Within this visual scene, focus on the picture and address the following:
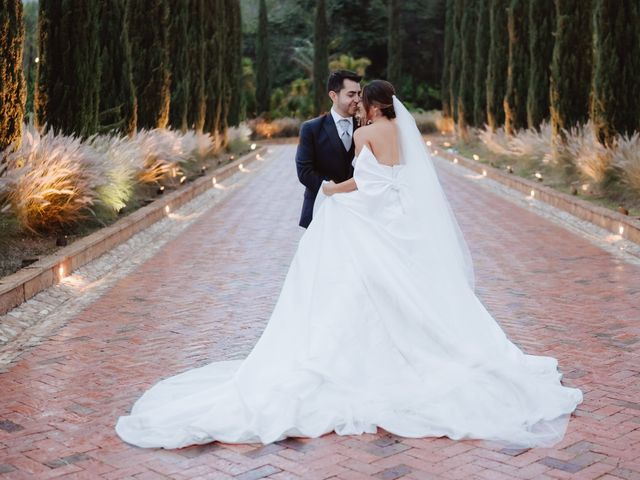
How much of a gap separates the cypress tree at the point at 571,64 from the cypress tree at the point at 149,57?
8.23 metres

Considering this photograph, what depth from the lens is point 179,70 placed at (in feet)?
79.5

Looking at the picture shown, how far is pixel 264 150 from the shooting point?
36.1m

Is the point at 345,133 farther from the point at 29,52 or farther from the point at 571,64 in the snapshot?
the point at 29,52

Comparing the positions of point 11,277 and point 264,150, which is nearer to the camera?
point 11,277

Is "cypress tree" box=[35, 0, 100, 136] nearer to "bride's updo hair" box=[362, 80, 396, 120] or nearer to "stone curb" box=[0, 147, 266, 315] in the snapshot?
"stone curb" box=[0, 147, 266, 315]

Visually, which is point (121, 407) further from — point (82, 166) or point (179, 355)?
point (82, 166)

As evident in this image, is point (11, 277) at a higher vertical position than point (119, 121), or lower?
lower

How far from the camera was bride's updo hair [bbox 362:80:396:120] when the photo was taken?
5711mm

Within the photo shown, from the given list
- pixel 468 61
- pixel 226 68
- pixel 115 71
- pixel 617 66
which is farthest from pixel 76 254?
pixel 468 61

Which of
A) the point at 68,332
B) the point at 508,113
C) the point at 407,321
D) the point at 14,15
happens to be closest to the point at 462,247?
the point at 407,321

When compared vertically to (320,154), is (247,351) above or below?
below

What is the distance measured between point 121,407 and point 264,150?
30.9 metres

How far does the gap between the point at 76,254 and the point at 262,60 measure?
126 ft

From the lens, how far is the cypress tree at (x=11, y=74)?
10680 mm
